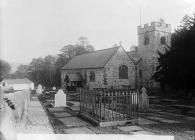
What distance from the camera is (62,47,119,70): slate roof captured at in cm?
1094

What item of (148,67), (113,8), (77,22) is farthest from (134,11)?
(148,67)

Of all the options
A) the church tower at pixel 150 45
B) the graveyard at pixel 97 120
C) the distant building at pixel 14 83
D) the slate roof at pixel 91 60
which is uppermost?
the church tower at pixel 150 45

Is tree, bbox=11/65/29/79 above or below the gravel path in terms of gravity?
above

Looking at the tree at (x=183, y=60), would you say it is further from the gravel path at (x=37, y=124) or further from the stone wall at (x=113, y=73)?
the gravel path at (x=37, y=124)

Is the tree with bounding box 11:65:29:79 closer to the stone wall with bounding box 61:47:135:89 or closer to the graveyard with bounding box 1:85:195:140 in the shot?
the graveyard with bounding box 1:85:195:140

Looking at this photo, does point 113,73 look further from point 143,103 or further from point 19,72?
point 19,72

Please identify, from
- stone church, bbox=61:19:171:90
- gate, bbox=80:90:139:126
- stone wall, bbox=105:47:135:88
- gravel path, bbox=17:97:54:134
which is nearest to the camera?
gravel path, bbox=17:97:54:134

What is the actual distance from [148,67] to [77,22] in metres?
22.7

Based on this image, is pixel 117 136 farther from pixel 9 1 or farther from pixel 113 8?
pixel 9 1

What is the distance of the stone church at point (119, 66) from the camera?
11.9 meters

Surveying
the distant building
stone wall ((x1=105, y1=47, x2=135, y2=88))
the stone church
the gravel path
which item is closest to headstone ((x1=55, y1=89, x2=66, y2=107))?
the stone church

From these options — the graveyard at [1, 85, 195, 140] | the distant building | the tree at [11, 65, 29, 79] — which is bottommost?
the graveyard at [1, 85, 195, 140]

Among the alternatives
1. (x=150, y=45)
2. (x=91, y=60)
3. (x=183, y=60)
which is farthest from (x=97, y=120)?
(x=150, y=45)

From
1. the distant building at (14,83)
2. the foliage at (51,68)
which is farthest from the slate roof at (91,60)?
the distant building at (14,83)
